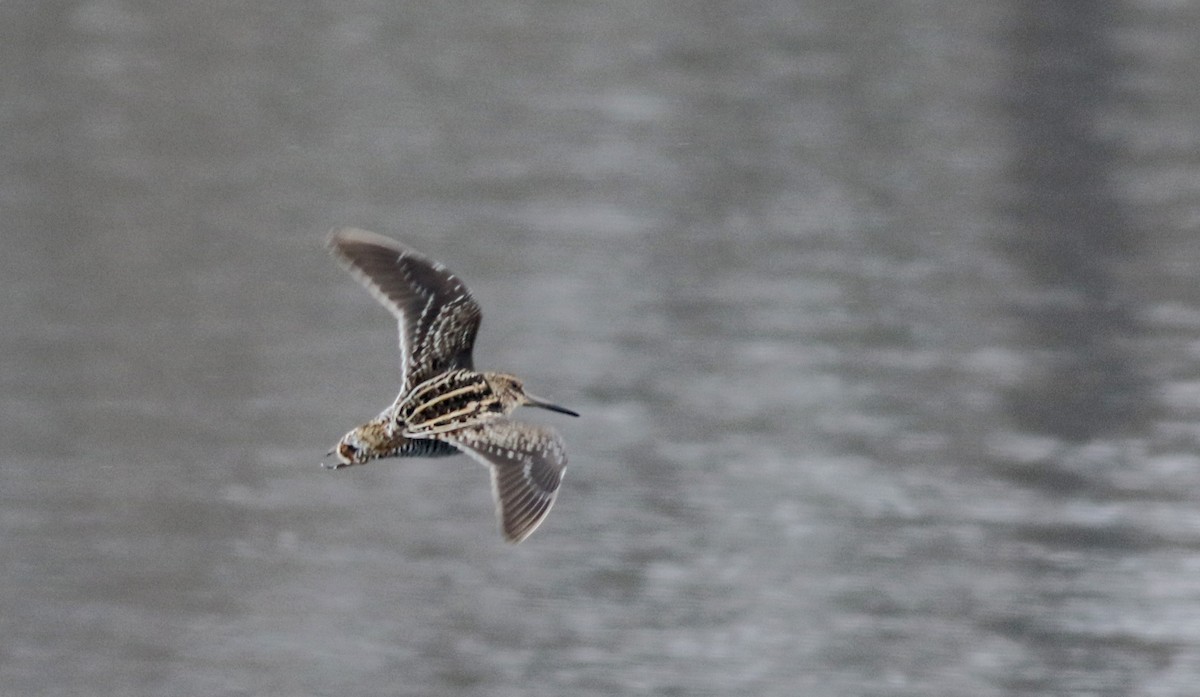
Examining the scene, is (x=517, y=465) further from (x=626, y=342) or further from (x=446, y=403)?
(x=626, y=342)

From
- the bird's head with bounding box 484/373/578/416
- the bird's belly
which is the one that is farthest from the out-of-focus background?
the bird's head with bounding box 484/373/578/416

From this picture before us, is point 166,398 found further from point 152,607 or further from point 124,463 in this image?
point 152,607

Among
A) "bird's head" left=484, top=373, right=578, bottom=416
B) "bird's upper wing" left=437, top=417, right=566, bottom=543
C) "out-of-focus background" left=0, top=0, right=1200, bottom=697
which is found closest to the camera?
"bird's upper wing" left=437, top=417, right=566, bottom=543

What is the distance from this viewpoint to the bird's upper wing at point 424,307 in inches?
164

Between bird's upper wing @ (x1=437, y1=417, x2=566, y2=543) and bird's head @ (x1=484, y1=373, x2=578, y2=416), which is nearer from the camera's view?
bird's upper wing @ (x1=437, y1=417, x2=566, y2=543)

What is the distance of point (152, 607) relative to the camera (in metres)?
5.33

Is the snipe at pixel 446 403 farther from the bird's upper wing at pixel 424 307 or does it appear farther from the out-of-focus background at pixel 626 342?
the out-of-focus background at pixel 626 342

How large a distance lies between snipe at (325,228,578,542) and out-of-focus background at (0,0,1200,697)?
1.24 meters

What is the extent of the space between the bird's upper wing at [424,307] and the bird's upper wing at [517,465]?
27 centimetres

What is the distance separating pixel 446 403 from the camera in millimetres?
3832

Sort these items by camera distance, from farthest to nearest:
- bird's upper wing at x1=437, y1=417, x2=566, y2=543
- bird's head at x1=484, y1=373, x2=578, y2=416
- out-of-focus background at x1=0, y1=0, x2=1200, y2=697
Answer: out-of-focus background at x1=0, y1=0, x2=1200, y2=697 < bird's head at x1=484, y1=373, x2=578, y2=416 < bird's upper wing at x1=437, y1=417, x2=566, y2=543

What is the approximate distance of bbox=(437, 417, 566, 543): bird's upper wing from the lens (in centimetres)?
380

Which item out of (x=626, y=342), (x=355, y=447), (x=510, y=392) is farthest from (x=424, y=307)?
(x=626, y=342)

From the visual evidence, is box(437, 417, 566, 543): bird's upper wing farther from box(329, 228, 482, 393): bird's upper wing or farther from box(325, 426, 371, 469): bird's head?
box(329, 228, 482, 393): bird's upper wing
